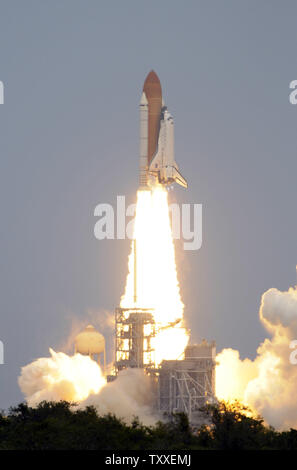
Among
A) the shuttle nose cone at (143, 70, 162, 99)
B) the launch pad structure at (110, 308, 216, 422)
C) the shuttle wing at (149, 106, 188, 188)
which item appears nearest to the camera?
the launch pad structure at (110, 308, 216, 422)

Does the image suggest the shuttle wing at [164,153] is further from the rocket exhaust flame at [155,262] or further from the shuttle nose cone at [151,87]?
the rocket exhaust flame at [155,262]

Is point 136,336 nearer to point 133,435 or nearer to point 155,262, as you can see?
point 155,262

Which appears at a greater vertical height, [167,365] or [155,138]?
[155,138]

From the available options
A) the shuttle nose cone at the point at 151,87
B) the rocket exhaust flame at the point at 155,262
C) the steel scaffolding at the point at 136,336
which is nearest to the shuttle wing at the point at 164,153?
the shuttle nose cone at the point at 151,87

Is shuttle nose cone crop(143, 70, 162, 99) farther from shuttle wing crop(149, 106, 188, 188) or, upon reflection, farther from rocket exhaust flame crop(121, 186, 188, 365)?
rocket exhaust flame crop(121, 186, 188, 365)

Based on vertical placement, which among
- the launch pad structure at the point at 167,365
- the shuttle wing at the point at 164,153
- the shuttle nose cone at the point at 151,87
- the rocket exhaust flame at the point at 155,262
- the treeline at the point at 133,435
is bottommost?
the treeline at the point at 133,435

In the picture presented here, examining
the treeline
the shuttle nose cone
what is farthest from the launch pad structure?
the shuttle nose cone

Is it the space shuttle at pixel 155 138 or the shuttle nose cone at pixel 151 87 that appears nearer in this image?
the space shuttle at pixel 155 138

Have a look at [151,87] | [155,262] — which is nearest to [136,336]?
[155,262]
